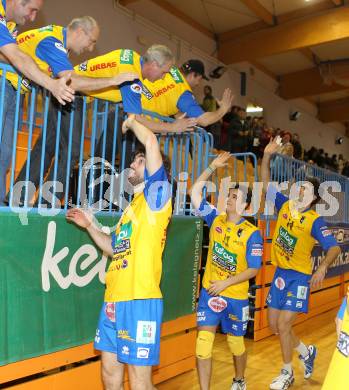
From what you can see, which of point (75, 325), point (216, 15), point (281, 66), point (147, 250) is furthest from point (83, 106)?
point (281, 66)

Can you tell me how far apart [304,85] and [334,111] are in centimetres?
456

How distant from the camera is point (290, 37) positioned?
1255 cm

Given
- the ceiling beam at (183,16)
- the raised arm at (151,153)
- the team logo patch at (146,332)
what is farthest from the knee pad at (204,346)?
the ceiling beam at (183,16)

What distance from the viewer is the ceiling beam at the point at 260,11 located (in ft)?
38.3

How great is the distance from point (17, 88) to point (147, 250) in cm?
144

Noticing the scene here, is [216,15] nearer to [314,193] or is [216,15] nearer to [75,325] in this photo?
[314,193]

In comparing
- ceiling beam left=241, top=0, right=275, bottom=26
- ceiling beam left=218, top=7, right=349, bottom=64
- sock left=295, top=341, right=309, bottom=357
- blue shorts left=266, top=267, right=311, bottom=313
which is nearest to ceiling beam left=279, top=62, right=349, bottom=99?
ceiling beam left=218, top=7, right=349, bottom=64

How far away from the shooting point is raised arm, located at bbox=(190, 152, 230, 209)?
4195 mm

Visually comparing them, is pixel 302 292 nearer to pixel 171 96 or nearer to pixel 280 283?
pixel 280 283

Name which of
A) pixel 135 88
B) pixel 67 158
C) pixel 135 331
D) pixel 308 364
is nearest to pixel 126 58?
pixel 135 88

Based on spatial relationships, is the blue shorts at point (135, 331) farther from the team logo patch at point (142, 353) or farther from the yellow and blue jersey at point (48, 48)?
the yellow and blue jersey at point (48, 48)

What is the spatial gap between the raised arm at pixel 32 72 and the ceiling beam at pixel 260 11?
966cm

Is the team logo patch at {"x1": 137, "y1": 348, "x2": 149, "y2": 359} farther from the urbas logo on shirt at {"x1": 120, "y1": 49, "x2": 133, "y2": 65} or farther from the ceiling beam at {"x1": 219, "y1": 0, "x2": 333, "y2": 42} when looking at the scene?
the ceiling beam at {"x1": 219, "y1": 0, "x2": 333, "y2": 42}

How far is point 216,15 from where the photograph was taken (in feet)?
42.0
